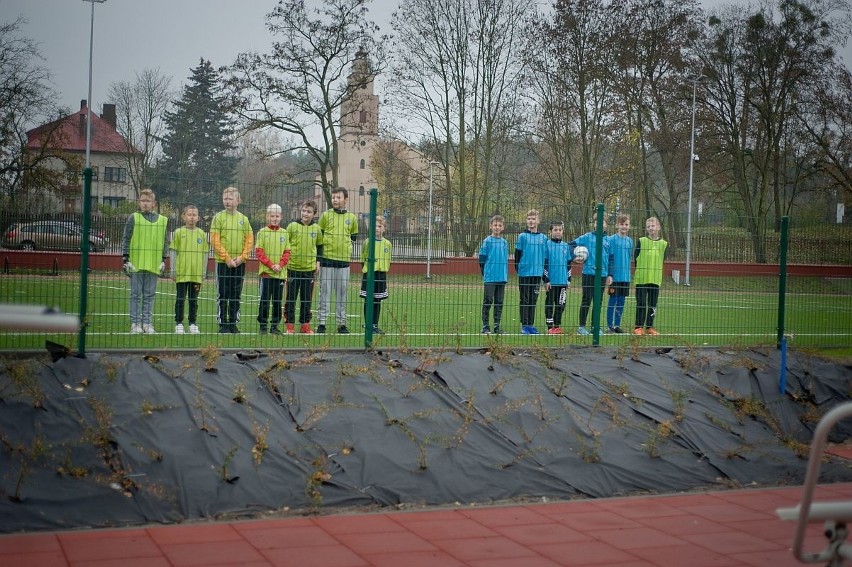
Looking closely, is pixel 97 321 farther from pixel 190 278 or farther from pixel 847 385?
pixel 847 385

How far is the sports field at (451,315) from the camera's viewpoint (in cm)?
920

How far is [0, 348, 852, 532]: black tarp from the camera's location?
6.80 metres

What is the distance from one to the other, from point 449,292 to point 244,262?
2.41 metres

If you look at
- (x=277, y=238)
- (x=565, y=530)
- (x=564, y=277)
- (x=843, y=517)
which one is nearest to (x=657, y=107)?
(x=564, y=277)

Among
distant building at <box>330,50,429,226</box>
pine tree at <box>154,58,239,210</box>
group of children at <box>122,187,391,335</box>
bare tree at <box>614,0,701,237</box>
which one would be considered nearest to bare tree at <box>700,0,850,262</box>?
bare tree at <box>614,0,701,237</box>

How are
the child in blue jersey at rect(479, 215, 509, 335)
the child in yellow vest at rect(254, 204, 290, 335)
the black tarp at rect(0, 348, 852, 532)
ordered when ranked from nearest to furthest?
1. the black tarp at rect(0, 348, 852, 532)
2. the child in yellow vest at rect(254, 204, 290, 335)
3. the child in blue jersey at rect(479, 215, 509, 335)

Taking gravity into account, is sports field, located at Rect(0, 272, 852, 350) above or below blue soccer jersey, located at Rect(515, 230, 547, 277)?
below

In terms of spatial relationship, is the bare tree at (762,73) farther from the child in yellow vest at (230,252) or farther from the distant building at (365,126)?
the child in yellow vest at (230,252)

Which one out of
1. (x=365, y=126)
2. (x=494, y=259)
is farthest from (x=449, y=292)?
(x=365, y=126)

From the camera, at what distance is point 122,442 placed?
7168mm

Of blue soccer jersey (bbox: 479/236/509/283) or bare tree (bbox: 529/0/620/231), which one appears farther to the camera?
bare tree (bbox: 529/0/620/231)

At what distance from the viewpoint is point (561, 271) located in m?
12.8

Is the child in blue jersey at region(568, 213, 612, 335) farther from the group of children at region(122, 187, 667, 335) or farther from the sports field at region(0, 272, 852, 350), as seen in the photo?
the sports field at region(0, 272, 852, 350)

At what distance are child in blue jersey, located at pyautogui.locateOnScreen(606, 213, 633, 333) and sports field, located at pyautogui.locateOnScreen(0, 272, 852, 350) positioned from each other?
0.49 feet
